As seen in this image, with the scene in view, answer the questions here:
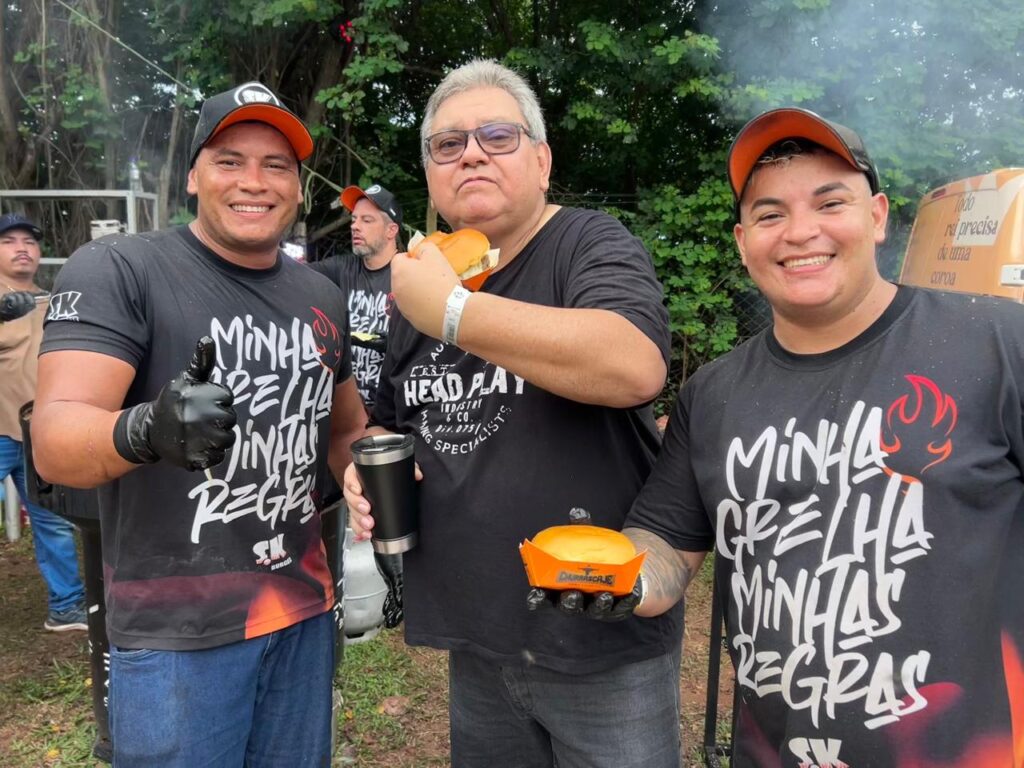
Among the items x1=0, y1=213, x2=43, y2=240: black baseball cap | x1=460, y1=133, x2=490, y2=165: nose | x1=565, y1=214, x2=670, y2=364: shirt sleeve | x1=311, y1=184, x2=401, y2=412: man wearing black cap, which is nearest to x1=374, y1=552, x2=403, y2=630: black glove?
x1=565, y1=214, x2=670, y2=364: shirt sleeve

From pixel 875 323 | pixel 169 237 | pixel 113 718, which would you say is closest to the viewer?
pixel 875 323

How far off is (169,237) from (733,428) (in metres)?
1.67

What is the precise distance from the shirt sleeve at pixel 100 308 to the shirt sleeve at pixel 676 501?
1347 mm

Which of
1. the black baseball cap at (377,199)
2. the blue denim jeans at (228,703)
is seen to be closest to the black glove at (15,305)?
the black baseball cap at (377,199)

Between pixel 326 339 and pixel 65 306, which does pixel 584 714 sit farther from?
pixel 65 306

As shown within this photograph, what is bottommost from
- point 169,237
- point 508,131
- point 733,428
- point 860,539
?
point 860,539

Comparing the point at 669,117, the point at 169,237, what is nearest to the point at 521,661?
the point at 169,237

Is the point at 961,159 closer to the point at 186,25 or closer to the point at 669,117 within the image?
the point at 669,117

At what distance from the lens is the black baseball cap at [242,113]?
2096mm

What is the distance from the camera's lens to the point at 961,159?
23.2 ft

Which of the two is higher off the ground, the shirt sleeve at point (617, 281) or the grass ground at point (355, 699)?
the shirt sleeve at point (617, 281)

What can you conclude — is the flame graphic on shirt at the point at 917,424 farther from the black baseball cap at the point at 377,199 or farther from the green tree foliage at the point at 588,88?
the green tree foliage at the point at 588,88

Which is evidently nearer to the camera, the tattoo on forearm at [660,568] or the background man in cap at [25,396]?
the tattoo on forearm at [660,568]

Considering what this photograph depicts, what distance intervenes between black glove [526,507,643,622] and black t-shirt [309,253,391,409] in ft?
11.1
